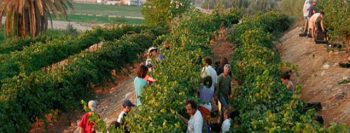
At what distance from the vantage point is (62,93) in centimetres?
1285

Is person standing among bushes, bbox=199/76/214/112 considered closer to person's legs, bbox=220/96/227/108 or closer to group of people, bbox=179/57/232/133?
group of people, bbox=179/57/232/133

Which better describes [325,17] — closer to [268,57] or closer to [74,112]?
[268,57]

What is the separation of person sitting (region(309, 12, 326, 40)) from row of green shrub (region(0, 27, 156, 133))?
6.36 m

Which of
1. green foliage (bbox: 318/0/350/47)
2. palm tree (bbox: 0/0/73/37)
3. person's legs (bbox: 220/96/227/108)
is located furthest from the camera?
palm tree (bbox: 0/0/73/37)

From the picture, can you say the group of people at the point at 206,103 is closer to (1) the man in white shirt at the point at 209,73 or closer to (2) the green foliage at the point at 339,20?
(1) the man in white shirt at the point at 209,73

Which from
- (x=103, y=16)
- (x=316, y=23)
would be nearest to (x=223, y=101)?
(x=316, y=23)

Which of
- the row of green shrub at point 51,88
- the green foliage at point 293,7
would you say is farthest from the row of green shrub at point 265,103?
the green foliage at point 293,7

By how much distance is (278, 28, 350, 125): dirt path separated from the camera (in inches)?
460

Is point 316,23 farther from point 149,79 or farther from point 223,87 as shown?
point 149,79

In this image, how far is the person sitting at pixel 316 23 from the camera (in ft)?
51.5

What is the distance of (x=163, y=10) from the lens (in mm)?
38844

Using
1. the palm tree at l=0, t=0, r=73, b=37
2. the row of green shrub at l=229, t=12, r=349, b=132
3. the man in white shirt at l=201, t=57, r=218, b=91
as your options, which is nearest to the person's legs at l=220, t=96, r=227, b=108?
the row of green shrub at l=229, t=12, r=349, b=132

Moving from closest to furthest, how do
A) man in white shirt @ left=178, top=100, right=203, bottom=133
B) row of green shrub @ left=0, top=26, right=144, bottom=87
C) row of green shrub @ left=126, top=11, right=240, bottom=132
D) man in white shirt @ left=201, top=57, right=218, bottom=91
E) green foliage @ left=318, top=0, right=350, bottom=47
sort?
row of green shrub @ left=126, top=11, right=240, bottom=132, man in white shirt @ left=178, top=100, right=203, bottom=133, man in white shirt @ left=201, top=57, right=218, bottom=91, row of green shrub @ left=0, top=26, right=144, bottom=87, green foliage @ left=318, top=0, right=350, bottom=47

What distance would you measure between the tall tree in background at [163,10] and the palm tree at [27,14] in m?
11.7
